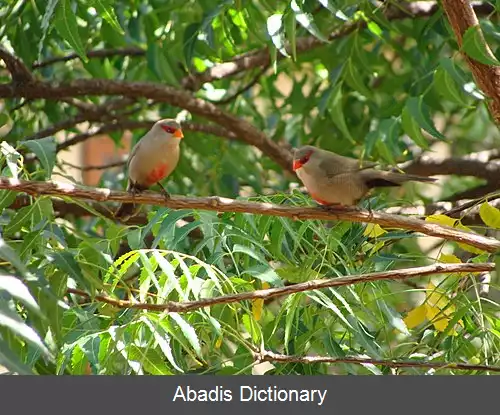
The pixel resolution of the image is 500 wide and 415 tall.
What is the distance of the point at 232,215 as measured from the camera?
4.34 m

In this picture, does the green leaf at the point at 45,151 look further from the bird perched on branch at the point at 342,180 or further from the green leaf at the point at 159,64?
the green leaf at the point at 159,64

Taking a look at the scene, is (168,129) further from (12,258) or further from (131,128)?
(12,258)

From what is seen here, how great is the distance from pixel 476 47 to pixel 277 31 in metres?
0.79

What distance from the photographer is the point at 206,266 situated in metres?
3.40

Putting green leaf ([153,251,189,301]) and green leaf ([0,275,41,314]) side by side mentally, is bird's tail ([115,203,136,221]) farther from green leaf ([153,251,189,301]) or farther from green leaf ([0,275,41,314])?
green leaf ([0,275,41,314])

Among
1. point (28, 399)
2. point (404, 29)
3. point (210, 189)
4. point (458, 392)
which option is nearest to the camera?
point (28, 399)

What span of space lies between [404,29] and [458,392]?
11.3 ft

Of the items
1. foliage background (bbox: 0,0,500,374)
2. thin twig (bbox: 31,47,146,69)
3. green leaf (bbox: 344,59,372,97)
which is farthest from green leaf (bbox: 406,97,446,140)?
thin twig (bbox: 31,47,146,69)

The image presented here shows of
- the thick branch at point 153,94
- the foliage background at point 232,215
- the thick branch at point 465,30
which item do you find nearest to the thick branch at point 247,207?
the foliage background at point 232,215

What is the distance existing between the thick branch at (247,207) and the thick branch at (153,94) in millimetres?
2366

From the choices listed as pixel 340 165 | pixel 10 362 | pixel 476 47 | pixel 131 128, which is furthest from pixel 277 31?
pixel 131 128

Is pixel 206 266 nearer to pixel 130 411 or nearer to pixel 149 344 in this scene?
pixel 149 344

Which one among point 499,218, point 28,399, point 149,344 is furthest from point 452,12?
point 28,399

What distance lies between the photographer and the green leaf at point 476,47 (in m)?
3.67
